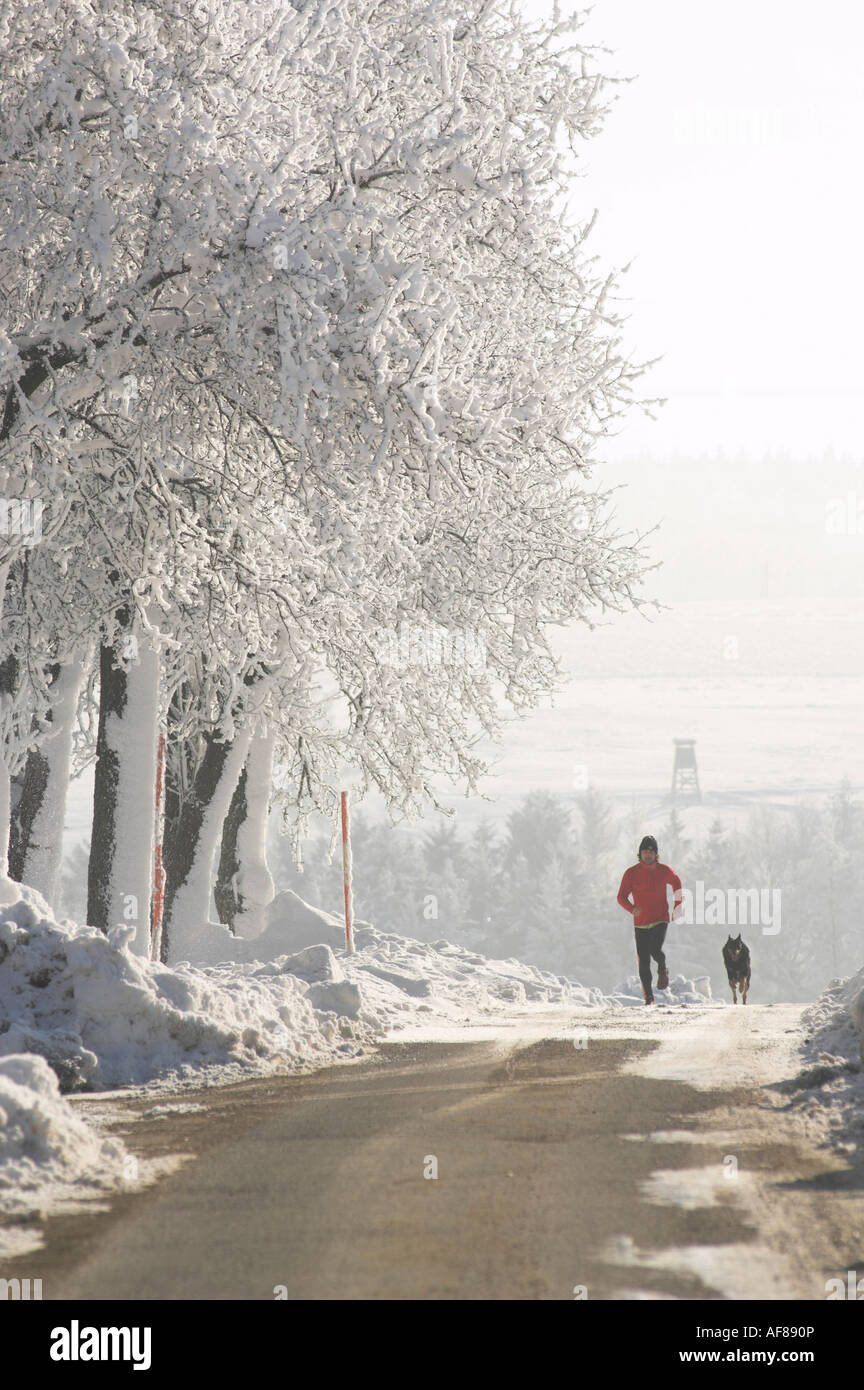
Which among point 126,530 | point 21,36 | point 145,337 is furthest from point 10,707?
point 21,36

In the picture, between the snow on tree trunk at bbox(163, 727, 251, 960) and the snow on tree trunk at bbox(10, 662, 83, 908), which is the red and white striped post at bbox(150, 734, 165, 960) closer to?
the snow on tree trunk at bbox(10, 662, 83, 908)

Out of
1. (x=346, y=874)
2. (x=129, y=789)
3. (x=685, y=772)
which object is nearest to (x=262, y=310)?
(x=129, y=789)

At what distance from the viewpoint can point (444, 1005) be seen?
1543cm

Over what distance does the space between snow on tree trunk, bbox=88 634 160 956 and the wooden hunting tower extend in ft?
415

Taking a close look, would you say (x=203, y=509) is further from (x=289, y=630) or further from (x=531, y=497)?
(x=531, y=497)

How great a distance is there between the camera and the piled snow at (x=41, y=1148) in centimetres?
528

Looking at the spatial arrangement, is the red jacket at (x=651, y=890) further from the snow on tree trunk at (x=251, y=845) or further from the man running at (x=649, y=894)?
the snow on tree trunk at (x=251, y=845)

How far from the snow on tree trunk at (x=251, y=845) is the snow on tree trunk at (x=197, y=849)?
186 cm

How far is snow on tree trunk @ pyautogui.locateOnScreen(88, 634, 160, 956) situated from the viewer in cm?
1368

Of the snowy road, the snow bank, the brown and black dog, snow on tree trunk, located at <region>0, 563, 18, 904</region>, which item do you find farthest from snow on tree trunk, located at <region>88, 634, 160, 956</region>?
the brown and black dog

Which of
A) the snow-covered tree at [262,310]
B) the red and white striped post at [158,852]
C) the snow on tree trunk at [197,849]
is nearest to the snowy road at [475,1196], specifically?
the snow-covered tree at [262,310]

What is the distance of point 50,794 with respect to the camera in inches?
674

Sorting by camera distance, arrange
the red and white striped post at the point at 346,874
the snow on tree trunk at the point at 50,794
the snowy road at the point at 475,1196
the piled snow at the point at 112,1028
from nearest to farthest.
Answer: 1. the snowy road at the point at 475,1196
2. the piled snow at the point at 112,1028
3. the red and white striped post at the point at 346,874
4. the snow on tree trunk at the point at 50,794
